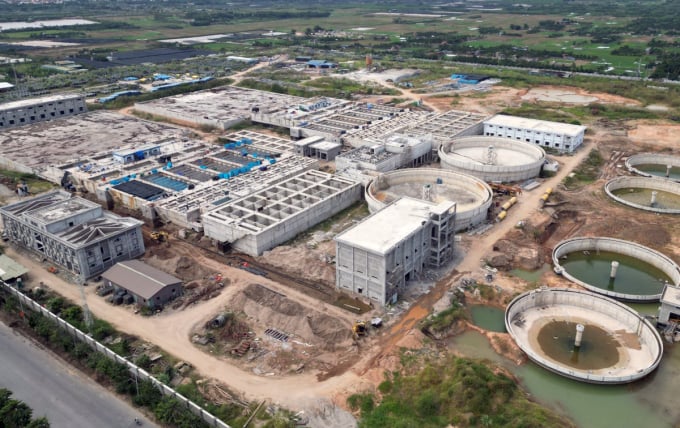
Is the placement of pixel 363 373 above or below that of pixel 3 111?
below

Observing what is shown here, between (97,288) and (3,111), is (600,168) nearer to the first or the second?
(97,288)

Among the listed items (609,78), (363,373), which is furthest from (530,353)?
(609,78)

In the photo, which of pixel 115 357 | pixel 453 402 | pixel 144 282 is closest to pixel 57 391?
pixel 115 357

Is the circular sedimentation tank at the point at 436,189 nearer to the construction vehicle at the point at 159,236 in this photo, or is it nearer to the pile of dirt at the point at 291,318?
the pile of dirt at the point at 291,318

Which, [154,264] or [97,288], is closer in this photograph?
[97,288]

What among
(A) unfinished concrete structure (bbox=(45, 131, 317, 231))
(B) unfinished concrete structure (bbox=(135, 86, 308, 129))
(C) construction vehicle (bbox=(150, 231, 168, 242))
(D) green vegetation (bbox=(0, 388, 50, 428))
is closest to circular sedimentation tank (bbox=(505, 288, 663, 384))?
(D) green vegetation (bbox=(0, 388, 50, 428))

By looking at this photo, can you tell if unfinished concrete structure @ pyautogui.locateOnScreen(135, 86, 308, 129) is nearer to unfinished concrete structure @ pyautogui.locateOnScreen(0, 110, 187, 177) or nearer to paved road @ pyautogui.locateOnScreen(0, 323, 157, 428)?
unfinished concrete structure @ pyautogui.locateOnScreen(0, 110, 187, 177)

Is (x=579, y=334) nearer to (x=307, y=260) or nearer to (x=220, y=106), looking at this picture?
(x=307, y=260)
